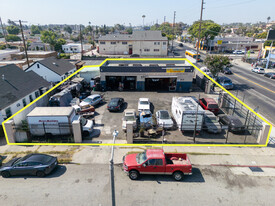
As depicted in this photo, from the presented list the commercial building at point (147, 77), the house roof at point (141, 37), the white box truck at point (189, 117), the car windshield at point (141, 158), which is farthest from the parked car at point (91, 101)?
the house roof at point (141, 37)

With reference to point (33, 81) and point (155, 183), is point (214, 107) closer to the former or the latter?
point (155, 183)

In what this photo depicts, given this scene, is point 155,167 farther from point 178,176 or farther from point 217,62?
point 217,62

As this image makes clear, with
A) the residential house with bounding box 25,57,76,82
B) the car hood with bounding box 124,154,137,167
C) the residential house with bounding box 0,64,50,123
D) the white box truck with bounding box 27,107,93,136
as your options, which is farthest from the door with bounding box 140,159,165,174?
the residential house with bounding box 25,57,76,82

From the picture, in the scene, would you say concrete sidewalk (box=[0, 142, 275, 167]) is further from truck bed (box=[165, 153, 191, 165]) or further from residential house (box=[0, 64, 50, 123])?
residential house (box=[0, 64, 50, 123])

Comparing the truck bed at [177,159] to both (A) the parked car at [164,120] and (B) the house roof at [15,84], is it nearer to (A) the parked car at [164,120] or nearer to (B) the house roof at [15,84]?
(A) the parked car at [164,120]

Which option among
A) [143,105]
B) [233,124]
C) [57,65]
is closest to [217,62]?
[233,124]
